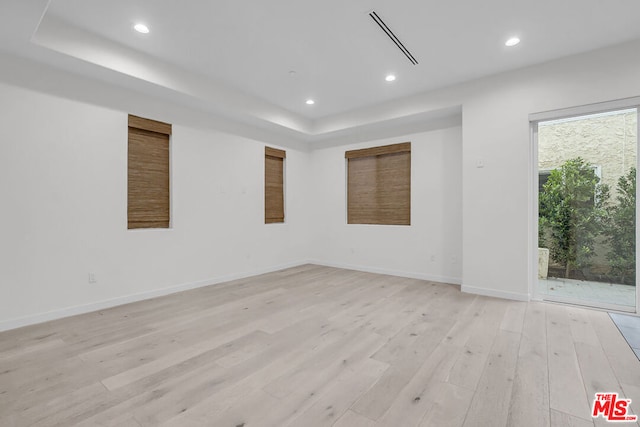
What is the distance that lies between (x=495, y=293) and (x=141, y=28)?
5233 mm

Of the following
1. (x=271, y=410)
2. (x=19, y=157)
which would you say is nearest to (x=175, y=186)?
(x=19, y=157)

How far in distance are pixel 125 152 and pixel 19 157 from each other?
960 mm

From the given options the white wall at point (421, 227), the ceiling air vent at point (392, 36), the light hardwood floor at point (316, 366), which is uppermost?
the ceiling air vent at point (392, 36)

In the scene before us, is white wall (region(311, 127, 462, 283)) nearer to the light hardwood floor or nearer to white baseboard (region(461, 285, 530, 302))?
white baseboard (region(461, 285, 530, 302))

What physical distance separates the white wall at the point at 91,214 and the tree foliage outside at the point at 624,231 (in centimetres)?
509

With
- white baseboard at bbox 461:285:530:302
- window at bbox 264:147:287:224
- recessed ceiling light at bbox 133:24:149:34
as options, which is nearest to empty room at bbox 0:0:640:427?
white baseboard at bbox 461:285:530:302

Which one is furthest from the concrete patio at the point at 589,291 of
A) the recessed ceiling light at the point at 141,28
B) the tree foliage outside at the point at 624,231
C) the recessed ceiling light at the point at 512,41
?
the recessed ceiling light at the point at 141,28

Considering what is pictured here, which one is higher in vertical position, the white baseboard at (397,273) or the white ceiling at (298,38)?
the white ceiling at (298,38)

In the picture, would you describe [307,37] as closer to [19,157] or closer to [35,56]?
[35,56]

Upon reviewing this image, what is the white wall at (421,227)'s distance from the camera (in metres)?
4.64

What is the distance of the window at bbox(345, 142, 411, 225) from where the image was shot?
521cm

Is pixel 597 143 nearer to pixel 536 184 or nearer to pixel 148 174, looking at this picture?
pixel 536 184

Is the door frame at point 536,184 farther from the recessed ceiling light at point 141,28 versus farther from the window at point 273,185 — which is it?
the recessed ceiling light at point 141,28

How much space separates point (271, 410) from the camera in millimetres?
1675
